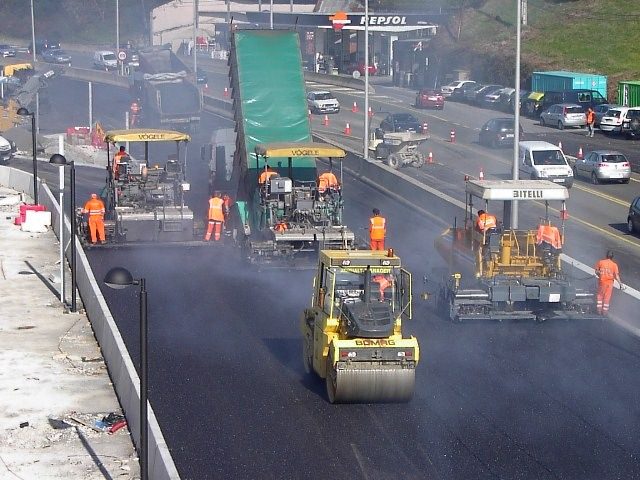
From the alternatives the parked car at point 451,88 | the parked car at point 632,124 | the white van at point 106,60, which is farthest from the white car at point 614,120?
the white van at point 106,60

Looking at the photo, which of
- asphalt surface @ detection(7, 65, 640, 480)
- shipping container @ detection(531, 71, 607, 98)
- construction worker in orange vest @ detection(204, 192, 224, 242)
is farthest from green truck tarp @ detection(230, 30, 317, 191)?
shipping container @ detection(531, 71, 607, 98)

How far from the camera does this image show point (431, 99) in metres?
67.4

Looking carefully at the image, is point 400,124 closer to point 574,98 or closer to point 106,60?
point 574,98

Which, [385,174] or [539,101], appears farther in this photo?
[539,101]

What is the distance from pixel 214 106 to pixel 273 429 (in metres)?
50.7

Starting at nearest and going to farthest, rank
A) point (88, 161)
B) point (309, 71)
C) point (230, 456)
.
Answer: point (230, 456), point (88, 161), point (309, 71)

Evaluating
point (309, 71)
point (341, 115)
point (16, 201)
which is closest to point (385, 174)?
point (16, 201)

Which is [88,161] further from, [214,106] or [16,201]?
[214,106]

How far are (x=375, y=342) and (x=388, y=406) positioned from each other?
1.17 m

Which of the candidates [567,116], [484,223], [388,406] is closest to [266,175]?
[484,223]

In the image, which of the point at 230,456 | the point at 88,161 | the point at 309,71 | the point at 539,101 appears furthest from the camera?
the point at 309,71

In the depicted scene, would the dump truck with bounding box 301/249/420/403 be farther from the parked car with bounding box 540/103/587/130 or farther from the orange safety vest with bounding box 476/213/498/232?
Answer: the parked car with bounding box 540/103/587/130

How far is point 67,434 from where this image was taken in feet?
58.1

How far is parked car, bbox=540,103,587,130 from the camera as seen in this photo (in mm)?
58781
